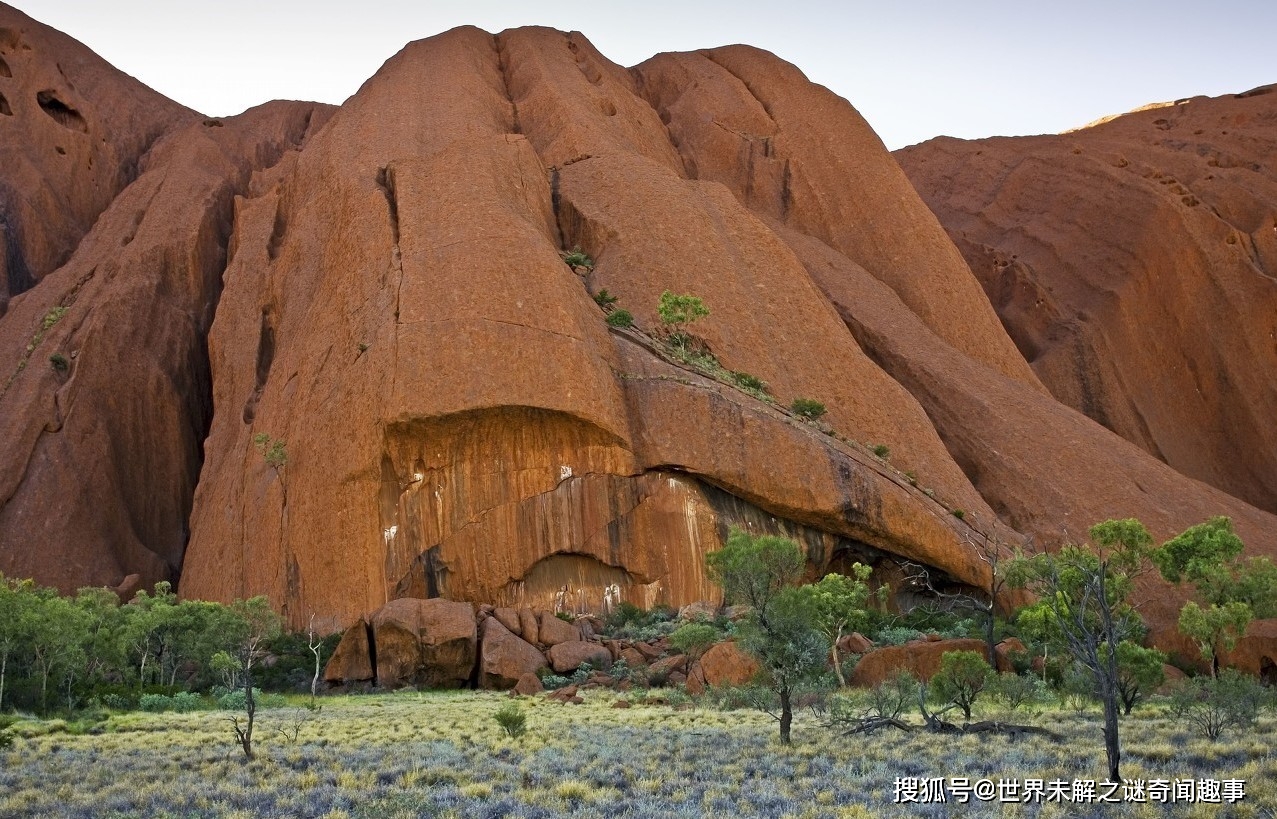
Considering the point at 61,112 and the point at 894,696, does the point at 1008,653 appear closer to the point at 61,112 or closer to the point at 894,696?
the point at 894,696

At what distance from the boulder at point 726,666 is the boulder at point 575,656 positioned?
564 centimetres

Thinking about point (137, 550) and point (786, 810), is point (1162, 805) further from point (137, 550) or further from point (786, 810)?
point (137, 550)

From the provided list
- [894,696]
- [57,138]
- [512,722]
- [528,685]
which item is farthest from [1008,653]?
[57,138]

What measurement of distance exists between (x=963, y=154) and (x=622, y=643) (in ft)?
221

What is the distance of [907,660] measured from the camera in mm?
31266

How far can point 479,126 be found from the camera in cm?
6081

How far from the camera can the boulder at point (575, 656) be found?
36969 mm

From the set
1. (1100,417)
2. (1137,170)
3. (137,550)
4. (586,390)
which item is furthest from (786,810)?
(1137,170)

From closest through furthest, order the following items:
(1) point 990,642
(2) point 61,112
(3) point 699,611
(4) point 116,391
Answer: (1) point 990,642, (3) point 699,611, (4) point 116,391, (2) point 61,112

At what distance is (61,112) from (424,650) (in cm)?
6087

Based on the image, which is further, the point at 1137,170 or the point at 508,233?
the point at 1137,170

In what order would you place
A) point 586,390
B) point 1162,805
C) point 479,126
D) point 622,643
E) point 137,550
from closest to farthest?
point 1162,805 → point 622,643 → point 586,390 → point 137,550 → point 479,126

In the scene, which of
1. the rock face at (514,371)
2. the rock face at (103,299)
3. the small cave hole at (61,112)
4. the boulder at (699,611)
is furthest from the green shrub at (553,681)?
the small cave hole at (61,112)

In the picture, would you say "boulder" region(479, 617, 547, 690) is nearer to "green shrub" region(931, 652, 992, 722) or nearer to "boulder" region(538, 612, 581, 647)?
"boulder" region(538, 612, 581, 647)
